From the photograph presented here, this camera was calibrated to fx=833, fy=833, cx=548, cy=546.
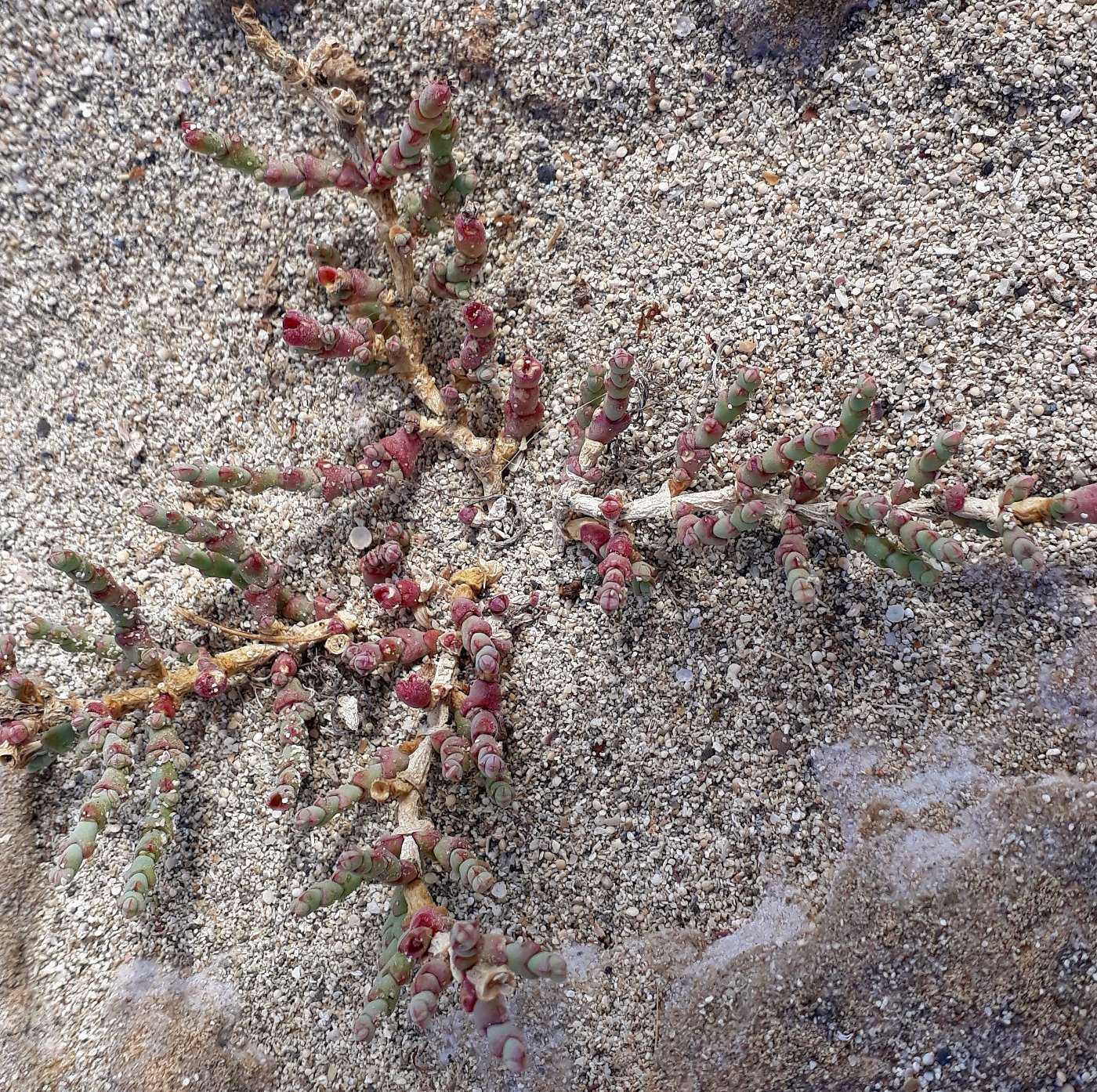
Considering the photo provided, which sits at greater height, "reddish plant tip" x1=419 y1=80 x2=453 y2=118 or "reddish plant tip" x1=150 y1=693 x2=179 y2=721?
"reddish plant tip" x1=419 y1=80 x2=453 y2=118

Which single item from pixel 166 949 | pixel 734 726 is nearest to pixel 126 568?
pixel 166 949

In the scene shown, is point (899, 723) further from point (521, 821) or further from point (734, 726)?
point (521, 821)

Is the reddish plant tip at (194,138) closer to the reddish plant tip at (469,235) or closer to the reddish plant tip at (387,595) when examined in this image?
the reddish plant tip at (469,235)

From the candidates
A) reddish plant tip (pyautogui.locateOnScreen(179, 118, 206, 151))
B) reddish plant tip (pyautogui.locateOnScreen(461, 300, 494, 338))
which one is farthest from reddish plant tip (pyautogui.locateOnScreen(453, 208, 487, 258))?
reddish plant tip (pyautogui.locateOnScreen(179, 118, 206, 151))

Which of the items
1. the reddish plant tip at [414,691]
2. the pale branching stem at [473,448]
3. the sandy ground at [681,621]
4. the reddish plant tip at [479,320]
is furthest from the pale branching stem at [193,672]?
the reddish plant tip at [479,320]

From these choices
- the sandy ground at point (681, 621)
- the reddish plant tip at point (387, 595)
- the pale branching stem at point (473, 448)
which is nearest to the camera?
the sandy ground at point (681, 621)

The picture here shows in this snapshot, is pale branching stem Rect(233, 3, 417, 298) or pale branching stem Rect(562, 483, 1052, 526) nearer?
pale branching stem Rect(562, 483, 1052, 526)

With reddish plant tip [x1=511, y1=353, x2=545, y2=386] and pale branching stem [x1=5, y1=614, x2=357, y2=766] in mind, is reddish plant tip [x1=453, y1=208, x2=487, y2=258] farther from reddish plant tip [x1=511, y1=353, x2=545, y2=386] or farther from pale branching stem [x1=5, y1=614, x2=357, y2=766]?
pale branching stem [x1=5, y1=614, x2=357, y2=766]
